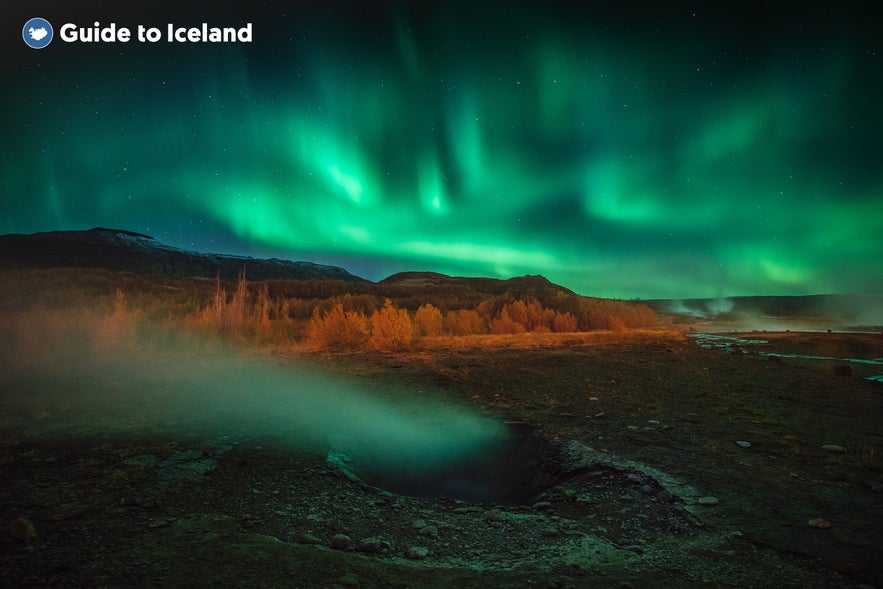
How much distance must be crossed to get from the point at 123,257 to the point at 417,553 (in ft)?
420

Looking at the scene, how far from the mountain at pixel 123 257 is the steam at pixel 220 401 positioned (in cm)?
7778

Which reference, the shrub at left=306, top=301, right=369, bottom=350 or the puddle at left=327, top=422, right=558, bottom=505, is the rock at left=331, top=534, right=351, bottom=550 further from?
the shrub at left=306, top=301, right=369, bottom=350

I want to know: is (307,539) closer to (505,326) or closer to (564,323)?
(505,326)

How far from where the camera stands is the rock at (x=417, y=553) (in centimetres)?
306

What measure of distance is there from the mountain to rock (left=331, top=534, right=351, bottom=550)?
3508 inches

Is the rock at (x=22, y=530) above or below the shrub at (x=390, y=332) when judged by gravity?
below

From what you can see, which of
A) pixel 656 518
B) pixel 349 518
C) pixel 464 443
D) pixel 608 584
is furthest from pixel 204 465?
pixel 656 518

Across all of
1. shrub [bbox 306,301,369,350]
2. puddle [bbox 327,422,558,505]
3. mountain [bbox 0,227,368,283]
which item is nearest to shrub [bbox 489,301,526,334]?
shrub [bbox 306,301,369,350]

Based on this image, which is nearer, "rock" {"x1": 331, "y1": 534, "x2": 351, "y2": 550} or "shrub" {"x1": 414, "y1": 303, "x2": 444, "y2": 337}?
"rock" {"x1": 331, "y1": 534, "x2": 351, "y2": 550}

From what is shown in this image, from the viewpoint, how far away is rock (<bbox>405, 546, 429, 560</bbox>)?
306 centimetres

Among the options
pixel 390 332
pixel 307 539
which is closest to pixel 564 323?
pixel 390 332

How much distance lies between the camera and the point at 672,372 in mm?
11094

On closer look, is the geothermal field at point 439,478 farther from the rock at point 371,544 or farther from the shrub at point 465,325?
the shrub at point 465,325

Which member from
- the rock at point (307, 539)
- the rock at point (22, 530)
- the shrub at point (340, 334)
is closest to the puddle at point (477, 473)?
the rock at point (307, 539)
